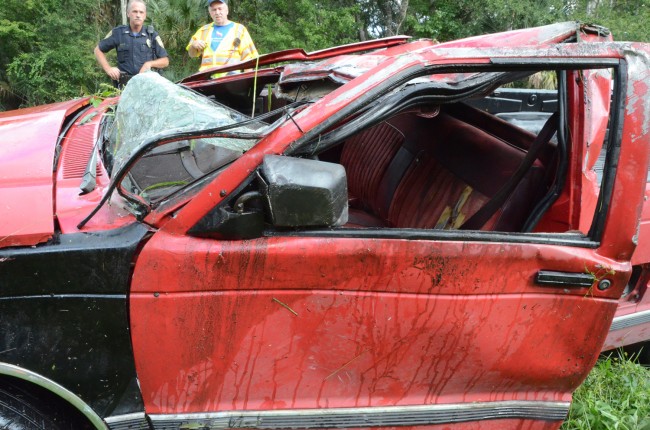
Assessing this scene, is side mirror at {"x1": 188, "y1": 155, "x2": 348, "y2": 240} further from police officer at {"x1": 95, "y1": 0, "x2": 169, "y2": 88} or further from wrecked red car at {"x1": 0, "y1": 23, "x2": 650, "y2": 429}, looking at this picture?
police officer at {"x1": 95, "y1": 0, "x2": 169, "y2": 88}

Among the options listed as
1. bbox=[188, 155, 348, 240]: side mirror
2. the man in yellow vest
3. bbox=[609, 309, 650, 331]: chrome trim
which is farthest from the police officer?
bbox=[609, 309, 650, 331]: chrome trim

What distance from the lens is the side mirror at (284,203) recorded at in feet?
5.14

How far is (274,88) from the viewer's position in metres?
2.98

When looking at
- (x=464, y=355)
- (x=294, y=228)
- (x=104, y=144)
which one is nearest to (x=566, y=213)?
(x=464, y=355)

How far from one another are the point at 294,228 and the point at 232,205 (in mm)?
200

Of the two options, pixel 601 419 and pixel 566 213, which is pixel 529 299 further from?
pixel 601 419

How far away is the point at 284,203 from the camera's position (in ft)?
5.22

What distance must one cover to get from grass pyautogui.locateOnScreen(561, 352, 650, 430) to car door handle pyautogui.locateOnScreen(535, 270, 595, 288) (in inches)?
36.0

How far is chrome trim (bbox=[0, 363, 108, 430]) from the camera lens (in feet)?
5.32

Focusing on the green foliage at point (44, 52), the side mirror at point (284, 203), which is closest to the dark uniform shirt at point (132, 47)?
the side mirror at point (284, 203)

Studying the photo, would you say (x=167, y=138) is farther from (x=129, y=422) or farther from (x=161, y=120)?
Result: (x=129, y=422)

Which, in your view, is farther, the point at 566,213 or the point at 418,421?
the point at 566,213

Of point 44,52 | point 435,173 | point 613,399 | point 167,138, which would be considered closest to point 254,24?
point 44,52

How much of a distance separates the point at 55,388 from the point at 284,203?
0.89 metres
